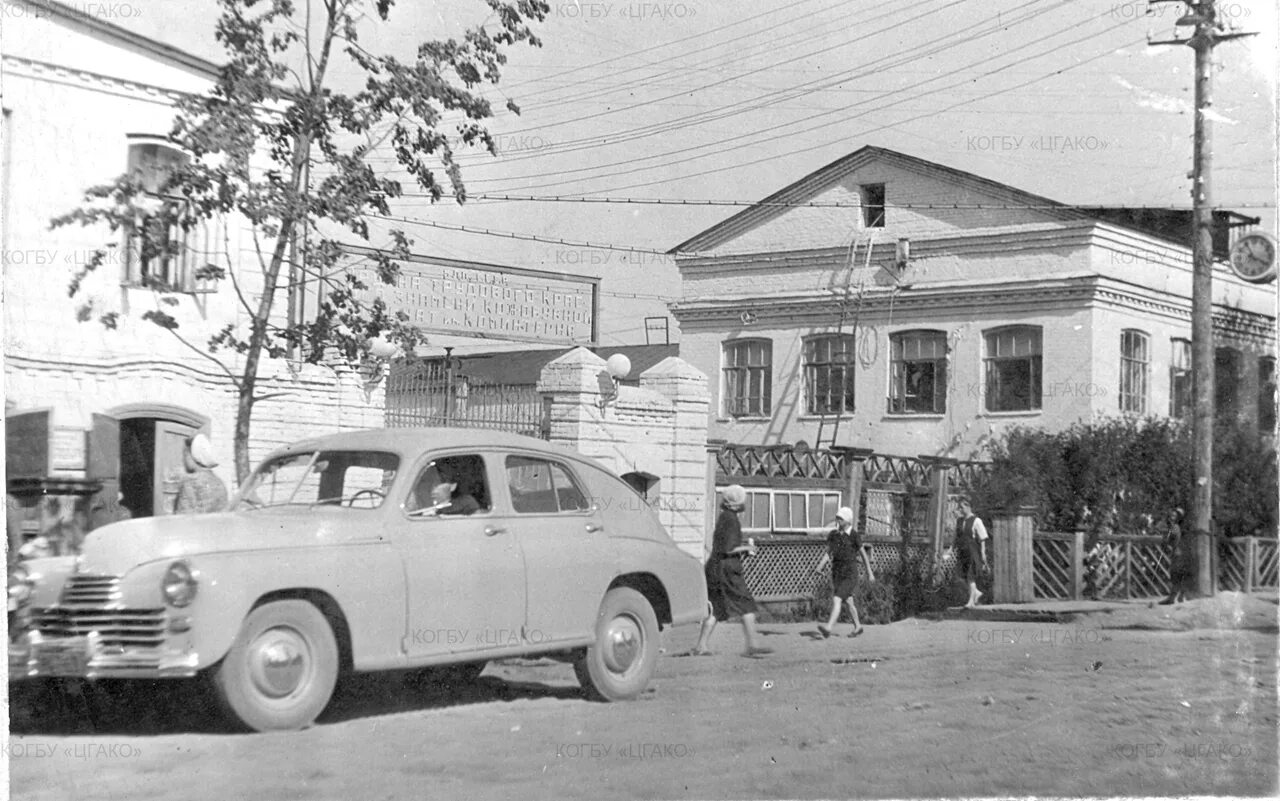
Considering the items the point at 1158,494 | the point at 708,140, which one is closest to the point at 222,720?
the point at 708,140

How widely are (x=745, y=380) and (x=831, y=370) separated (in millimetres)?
589

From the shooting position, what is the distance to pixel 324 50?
772 cm

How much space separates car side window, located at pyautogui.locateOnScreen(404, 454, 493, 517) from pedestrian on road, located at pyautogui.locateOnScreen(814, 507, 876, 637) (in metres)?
3.52

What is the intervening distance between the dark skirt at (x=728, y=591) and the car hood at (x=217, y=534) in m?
3.01

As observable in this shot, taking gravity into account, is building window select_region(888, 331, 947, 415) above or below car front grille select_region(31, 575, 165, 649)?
above

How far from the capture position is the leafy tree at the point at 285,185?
749 centimetres

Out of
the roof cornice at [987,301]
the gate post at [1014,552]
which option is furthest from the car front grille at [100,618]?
the gate post at [1014,552]

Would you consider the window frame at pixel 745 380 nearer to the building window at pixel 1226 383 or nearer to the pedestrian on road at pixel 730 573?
the pedestrian on road at pixel 730 573

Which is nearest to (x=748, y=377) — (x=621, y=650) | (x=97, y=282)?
(x=621, y=650)

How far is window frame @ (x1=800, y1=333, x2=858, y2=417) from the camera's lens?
9.52 m

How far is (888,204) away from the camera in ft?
30.8

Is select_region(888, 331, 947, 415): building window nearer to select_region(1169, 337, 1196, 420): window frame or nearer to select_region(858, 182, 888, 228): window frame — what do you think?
select_region(858, 182, 888, 228): window frame

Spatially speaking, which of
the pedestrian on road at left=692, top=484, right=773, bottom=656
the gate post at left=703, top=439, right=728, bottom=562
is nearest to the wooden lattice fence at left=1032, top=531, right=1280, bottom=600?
the pedestrian on road at left=692, top=484, right=773, bottom=656

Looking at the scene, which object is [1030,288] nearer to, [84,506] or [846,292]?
[846,292]
